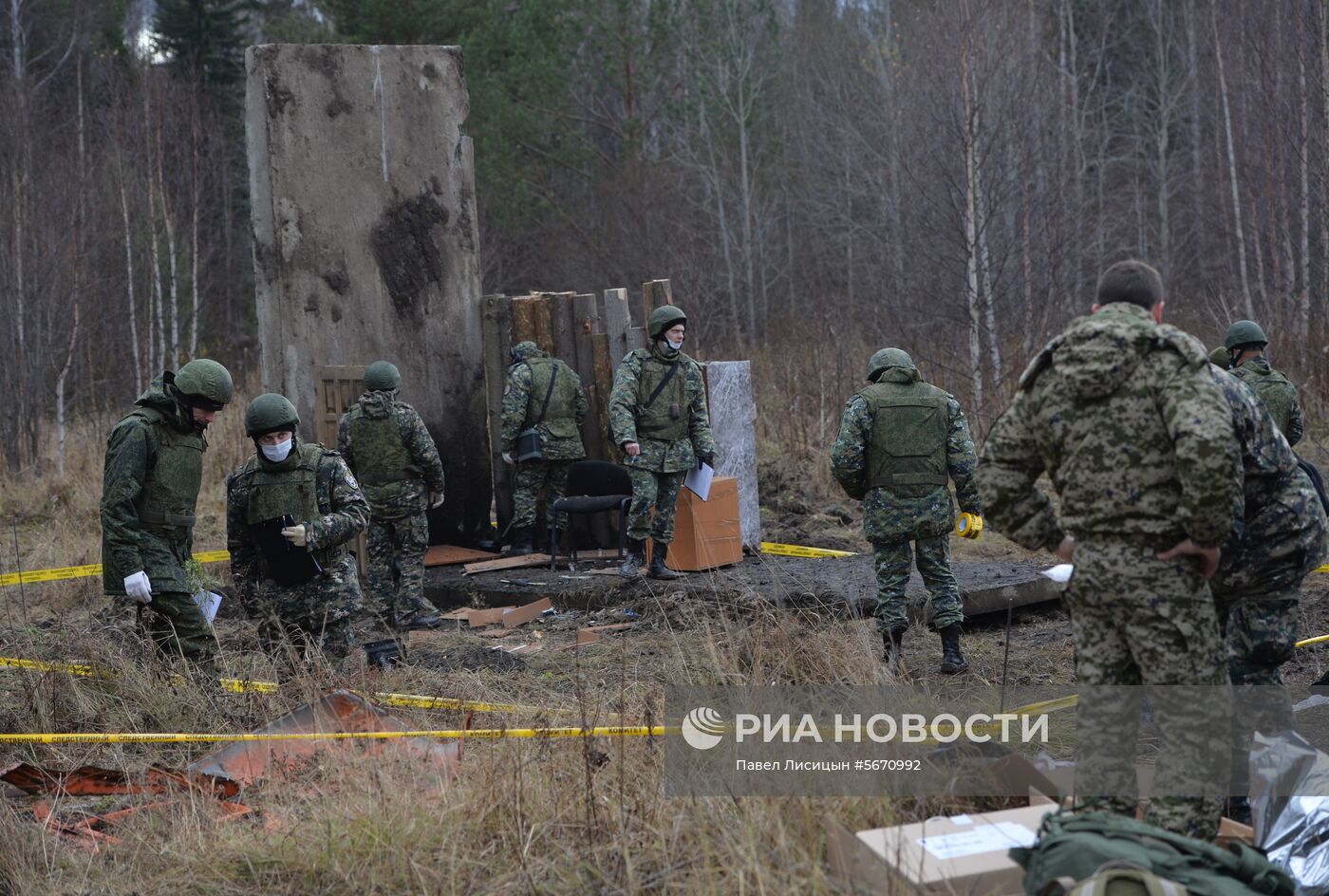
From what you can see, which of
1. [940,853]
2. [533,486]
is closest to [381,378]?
[533,486]

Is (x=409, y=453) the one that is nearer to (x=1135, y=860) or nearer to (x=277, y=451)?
(x=277, y=451)

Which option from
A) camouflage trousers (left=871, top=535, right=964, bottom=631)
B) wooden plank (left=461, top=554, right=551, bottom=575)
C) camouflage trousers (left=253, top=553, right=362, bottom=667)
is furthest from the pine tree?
camouflage trousers (left=871, top=535, right=964, bottom=631)

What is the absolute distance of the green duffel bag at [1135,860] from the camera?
3.16 m

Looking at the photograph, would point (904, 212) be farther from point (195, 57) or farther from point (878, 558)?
point (878, 558)

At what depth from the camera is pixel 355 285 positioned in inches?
423

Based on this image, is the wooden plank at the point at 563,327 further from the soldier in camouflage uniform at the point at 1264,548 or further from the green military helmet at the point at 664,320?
the soldier in camouflage uniform at the point at 1264,548

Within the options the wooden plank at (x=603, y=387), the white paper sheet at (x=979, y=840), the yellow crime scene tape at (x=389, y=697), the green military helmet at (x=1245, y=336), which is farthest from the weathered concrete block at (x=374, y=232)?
the white paper sheet at (x=979, y=840)

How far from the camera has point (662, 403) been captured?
976 centimetres

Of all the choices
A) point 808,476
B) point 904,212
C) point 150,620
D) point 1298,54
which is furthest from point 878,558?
point 904,212

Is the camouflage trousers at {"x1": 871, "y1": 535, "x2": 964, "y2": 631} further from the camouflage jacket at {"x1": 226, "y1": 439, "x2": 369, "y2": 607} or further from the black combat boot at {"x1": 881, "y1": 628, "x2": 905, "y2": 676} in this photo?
the camouflage jacket at {"x1": 226, "y1": 439, "x2": 369, "y2": 607}

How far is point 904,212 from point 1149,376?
23.2 metres

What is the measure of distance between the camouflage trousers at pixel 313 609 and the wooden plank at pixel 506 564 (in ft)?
12.0

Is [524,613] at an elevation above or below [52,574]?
below

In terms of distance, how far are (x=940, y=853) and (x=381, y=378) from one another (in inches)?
251
